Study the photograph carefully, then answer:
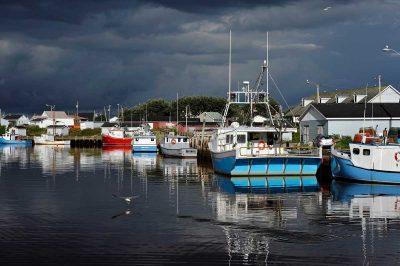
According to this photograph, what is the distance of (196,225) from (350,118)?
4782cm

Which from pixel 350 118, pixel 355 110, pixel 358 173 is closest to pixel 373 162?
pixel 358 173

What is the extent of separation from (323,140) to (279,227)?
40182mm

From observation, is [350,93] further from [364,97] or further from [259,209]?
[259,209]

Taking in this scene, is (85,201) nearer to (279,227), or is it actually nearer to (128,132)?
(279,227)

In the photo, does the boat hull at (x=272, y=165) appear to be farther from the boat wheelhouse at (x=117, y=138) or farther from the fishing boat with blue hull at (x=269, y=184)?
the boat wheelhouse at (x=117, y=138)

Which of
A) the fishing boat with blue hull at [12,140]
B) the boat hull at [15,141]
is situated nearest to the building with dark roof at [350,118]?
the boat hull at [15,141]

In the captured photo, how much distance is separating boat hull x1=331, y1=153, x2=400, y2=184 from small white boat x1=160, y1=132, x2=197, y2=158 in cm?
3521

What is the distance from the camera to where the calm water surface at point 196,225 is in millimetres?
21234

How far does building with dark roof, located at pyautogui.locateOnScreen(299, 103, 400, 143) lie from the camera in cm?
7138

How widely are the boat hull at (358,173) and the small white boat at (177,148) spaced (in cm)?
3521

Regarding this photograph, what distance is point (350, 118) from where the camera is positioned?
72.1 metres

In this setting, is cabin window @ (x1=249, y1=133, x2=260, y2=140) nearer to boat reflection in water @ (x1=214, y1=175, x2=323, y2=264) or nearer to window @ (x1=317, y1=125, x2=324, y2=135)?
boat reflection in water @ (x1=214, y1=175, x2=323, y2=264)

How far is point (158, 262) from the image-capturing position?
20.3 metres

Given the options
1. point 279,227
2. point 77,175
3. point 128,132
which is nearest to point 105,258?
point 279,227
